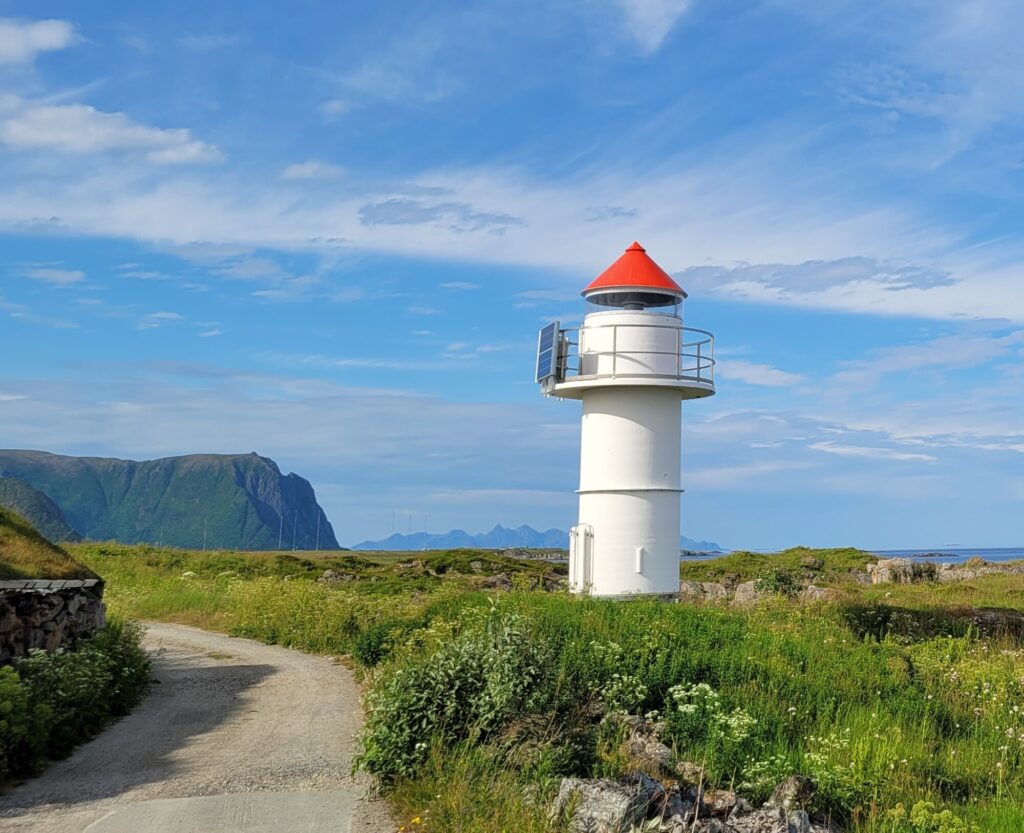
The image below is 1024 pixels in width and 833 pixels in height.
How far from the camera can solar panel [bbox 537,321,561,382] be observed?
821 inches

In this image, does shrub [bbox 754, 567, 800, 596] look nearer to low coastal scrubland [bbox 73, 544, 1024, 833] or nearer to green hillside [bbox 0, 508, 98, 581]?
low coastal scrubland [bbox 73, 544, 1024, 833]

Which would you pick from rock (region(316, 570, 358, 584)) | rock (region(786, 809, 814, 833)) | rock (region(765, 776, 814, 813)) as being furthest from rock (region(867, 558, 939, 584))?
rock (region(786, 809, 814, 833))

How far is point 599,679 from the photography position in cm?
1193

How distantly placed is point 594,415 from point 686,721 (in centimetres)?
1008

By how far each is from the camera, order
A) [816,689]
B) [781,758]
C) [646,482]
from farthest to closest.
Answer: [646,482] → [816,689] → [781,758]

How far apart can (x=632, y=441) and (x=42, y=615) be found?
10912 mm

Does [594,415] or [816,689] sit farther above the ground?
[594,415]

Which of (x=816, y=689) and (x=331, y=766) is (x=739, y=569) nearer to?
(x=816, y=689)

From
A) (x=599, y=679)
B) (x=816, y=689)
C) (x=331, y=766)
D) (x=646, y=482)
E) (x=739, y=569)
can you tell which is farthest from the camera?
(x=739, y=569)

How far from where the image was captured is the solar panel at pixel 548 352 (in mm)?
20859

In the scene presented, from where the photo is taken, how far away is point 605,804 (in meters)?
7.90

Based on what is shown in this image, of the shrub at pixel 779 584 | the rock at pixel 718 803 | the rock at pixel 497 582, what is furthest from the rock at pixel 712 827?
the rock at pixel 497 582

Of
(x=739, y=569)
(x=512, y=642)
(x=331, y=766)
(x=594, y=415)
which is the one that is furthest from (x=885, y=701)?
(x=739, y=569)

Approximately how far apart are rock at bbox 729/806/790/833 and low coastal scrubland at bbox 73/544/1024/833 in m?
0.79
